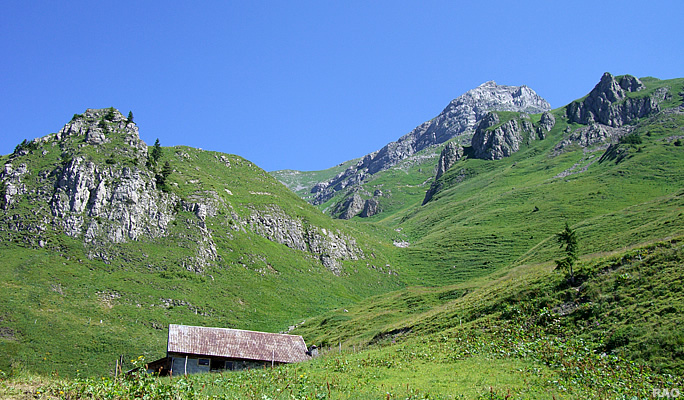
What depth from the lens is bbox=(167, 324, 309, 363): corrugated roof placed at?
151 ft

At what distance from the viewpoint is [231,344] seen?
1914 inches

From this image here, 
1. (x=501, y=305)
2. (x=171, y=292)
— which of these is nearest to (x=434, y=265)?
(x=171, y=292)

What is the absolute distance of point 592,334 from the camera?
32.8m

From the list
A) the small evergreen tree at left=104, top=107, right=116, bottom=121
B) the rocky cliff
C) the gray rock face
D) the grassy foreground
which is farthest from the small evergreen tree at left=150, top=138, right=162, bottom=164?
the grassy foreground

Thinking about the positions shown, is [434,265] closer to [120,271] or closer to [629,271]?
[120,271]

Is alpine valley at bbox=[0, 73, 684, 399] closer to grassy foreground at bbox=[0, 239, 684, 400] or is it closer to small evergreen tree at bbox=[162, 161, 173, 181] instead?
grassy foreground at bbox=[0, 239, 684, 400]

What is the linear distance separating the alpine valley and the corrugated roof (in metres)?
7.57

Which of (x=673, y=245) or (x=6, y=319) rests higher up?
(x=673, y=245)

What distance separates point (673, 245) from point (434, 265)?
400 feet

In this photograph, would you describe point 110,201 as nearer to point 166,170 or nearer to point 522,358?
point 166,170

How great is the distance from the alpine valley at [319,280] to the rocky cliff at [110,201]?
538 mm

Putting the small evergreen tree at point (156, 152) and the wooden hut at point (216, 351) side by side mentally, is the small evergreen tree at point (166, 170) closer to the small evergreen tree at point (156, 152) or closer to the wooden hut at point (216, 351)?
the small evergreen tree at point (156, 152)

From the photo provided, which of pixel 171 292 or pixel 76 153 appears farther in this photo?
pixel 76 153

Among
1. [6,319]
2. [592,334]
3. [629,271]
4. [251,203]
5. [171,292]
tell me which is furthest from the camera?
[251,203]
